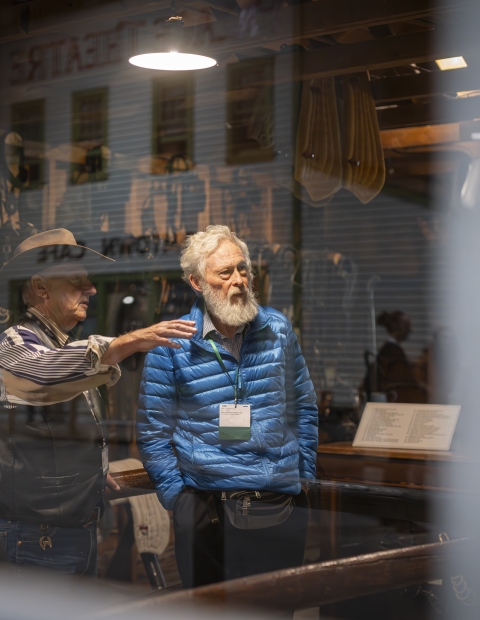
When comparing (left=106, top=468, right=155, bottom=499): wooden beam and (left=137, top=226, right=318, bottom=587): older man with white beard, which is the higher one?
(left=137, top=226, right=318, bottom=587): older man with white beard

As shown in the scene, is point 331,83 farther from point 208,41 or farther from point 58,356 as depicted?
point 58,356

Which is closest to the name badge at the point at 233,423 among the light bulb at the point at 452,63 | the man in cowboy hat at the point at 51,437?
the man in cowboy hat at the point at 51,437

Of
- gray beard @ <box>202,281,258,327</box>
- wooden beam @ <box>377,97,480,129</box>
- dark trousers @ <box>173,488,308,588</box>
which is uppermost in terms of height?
wooden beam @ <box>377,97,480,129</box>

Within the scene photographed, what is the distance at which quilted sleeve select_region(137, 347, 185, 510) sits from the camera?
201cm

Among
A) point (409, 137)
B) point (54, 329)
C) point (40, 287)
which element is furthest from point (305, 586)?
point (409, 137)

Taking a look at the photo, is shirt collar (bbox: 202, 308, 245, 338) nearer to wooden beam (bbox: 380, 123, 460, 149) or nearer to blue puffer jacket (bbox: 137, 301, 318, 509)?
blue puffer jacket (bbox: 137, 301, 318, 509)

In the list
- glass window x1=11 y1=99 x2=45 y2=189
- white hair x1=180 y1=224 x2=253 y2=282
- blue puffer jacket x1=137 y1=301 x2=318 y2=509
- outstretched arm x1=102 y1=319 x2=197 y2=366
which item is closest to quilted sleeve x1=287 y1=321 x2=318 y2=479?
blue puffer jacket x1=137 y1=301 x2=318 y2=509

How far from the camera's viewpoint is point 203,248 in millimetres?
2035

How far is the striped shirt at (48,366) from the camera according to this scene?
1.78m

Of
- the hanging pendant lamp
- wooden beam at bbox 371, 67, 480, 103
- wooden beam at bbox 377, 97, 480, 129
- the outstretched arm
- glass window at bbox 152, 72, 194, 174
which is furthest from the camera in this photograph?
wooden beam at bbox 377, 97, 480, 129

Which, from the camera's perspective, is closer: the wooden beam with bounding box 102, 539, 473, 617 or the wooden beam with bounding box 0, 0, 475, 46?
the wooden beam with bounding box 102, 539, 473, 617

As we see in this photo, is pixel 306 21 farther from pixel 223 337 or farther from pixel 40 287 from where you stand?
pixel 40 287

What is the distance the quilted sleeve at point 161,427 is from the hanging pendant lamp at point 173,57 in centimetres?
85

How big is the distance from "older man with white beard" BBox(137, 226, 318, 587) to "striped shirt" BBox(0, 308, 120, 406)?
8.2 inches
